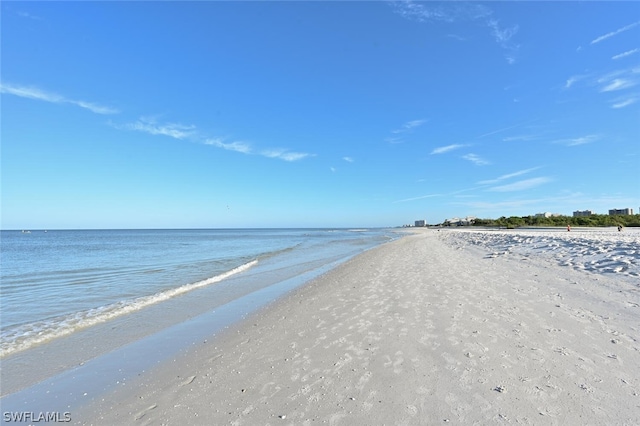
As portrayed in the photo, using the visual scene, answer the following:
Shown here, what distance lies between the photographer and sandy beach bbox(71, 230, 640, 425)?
3693 millimetres

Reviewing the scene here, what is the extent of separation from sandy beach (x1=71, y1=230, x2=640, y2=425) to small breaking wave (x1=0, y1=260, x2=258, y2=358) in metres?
4.05

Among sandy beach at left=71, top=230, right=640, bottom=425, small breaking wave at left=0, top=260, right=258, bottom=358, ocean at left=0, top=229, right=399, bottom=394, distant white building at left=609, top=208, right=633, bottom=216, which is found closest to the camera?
sandy beach at left=71, top=230, right=640, bottom=425

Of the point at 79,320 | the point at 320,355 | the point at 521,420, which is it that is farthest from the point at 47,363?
the point at 521,420

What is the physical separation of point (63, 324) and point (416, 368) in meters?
9.19

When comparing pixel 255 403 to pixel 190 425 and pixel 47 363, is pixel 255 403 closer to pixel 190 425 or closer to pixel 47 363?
pixel 190 425

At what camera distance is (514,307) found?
24.7 feet

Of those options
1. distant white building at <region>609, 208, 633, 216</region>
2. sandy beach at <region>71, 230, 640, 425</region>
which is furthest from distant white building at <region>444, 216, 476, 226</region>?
sandy beach at <region>71, 230, 640, 425</region>

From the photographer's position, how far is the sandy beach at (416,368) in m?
3.69

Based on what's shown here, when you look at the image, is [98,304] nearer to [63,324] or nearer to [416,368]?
[63,324]

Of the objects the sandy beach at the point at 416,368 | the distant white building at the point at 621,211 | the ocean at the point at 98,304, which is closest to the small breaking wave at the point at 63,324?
the ocean at the point at 98,304

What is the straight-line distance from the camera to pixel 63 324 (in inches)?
336

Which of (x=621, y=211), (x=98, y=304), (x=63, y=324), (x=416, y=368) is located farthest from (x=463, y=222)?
(x=63, y=324)

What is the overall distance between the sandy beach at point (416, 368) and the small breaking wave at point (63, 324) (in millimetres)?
4047

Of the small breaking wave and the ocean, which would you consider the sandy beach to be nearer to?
the ocean
